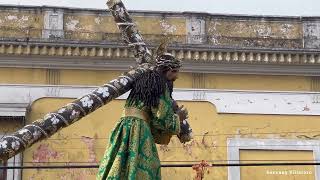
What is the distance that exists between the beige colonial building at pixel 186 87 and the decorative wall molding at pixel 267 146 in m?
0.02

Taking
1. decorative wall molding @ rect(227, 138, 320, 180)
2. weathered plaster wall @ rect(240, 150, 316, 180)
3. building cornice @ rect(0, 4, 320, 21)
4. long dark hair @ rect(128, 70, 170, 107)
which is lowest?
long dark hair @ rect(128, 70, 170, 107)

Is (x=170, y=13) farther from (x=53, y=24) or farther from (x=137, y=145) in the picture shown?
(x=137, y=145)

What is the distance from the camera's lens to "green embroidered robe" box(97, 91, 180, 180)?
11.8 feet

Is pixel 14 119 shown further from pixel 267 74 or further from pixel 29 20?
pixel 267 74

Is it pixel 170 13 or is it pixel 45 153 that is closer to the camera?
pixel 45 153

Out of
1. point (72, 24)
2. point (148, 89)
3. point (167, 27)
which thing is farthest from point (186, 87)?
point (148, 89)

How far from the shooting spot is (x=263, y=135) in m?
11.2

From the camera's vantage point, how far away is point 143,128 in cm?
372

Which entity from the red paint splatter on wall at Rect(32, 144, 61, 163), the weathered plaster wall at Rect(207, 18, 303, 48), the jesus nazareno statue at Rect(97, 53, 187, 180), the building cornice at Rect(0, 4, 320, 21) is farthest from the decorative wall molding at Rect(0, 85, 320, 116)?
the jesus nazareno statue at Rect(97, 53, 187, 180)

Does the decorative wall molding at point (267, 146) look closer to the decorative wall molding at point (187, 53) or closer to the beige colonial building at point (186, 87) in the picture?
the beige colonial building at point (186, 87)

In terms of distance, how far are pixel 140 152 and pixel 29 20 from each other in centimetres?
831

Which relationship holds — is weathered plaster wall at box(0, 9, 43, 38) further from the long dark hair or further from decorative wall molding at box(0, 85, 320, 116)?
the long dark hair

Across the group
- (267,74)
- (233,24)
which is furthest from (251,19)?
(267,74)

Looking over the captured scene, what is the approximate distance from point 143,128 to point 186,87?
7577mm
